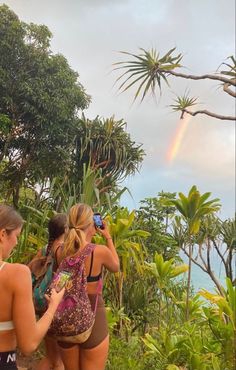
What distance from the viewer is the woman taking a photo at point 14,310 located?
1368mm

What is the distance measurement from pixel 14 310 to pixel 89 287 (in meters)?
1.00

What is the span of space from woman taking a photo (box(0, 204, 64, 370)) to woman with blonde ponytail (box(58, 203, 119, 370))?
34.3 inches

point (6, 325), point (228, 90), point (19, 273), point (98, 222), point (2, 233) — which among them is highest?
point (228, 90)

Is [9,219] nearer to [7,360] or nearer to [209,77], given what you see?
[7,360]

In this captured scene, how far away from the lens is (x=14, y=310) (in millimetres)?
1370

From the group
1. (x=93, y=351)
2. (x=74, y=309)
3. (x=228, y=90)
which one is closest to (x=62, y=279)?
(x=74, y=309)

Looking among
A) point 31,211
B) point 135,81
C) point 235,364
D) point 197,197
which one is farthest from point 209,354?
point 135,81

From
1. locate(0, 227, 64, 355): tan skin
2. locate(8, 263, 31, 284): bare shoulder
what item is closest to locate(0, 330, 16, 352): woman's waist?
locate(0, 227, 64, 355): tan skin

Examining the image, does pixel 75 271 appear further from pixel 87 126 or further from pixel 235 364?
pixel 87 126

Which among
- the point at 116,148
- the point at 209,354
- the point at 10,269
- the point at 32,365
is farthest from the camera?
the point at 116,148

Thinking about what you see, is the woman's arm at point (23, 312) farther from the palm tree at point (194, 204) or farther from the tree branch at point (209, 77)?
the tree branch at point (209, 77)

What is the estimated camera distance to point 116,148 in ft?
48.9

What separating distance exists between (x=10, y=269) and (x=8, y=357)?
0.31 meters

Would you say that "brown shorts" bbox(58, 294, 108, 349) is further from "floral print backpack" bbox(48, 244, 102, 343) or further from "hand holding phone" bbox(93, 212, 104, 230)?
"hand holding phone" bbox(93, 212, 104, 230)
